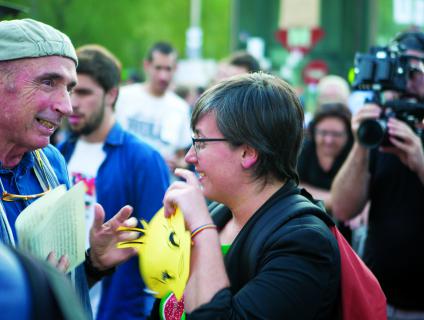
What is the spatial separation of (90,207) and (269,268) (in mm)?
2119

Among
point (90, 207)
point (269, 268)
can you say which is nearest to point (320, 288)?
point (269, 268)

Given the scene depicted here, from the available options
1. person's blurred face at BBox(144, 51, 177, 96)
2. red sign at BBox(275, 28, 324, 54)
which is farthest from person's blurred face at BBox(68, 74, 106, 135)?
red sign at BBox(275, 28, 324, 54)

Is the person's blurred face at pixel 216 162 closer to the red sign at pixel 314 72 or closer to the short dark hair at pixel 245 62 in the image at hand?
the short dark hair at pixel 245 62

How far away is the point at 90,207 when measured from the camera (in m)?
4.14

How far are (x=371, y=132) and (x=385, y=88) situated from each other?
0.98 feet

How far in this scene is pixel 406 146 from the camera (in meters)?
3.87

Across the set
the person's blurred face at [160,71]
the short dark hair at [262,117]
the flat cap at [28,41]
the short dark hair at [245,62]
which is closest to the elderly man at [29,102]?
the flat cap at [28,41]

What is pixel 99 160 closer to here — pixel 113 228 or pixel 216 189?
pixel 113 228

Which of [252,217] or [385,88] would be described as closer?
[252,217]

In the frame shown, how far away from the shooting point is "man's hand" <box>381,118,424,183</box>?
3.84 m

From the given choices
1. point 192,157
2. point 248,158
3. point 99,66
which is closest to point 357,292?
point 248,158

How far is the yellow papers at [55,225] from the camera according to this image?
7.12 feet

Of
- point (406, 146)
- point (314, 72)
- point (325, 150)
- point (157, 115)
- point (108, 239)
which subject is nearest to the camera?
point (108, 239)

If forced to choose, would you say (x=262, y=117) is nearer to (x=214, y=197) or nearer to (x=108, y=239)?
(x=214, y=197)
